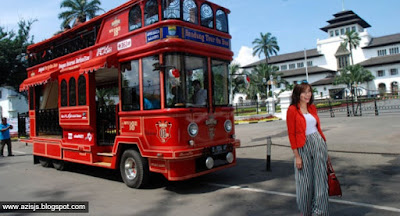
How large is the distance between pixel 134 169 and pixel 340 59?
7330 centimetres

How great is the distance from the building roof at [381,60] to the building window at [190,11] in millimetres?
63418

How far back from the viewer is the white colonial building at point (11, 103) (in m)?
37.2

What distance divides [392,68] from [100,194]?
66.7 m

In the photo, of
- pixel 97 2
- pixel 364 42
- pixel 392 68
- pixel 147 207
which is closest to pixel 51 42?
pixel 147 207

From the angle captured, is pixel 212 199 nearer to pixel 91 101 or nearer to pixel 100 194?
pixel 100 194

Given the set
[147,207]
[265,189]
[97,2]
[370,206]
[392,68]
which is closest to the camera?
[370,206]

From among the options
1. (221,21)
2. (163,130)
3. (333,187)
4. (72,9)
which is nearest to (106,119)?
(163,130)

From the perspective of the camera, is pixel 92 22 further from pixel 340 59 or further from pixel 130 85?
pixel 340 59

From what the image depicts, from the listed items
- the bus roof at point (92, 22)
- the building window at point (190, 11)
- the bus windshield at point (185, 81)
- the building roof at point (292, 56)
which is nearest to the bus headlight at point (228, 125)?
the bus windshield at point (185, 81)

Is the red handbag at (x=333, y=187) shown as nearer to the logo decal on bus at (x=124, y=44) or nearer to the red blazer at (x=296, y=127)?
the red blazer at (x=296, y=127)

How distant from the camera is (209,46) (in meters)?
6.75

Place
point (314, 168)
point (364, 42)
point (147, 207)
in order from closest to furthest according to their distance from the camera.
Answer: point (314, 168)
point (147, 207)
point (364, 42)

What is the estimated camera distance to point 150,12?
6398 mm

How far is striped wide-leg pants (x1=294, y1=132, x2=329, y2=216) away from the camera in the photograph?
3.94 m
